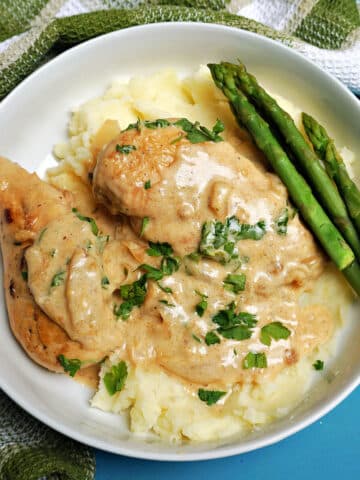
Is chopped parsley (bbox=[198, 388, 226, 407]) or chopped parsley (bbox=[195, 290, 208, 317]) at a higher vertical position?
chopped parsley (bbox=[195, 290, 208, 317])

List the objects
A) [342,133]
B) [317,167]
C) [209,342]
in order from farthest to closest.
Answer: [342,133]
[317,167]
[209,342]

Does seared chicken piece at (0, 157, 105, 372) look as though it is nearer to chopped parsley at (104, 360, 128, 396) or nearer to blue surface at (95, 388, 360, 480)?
chopped parsley at (104, 360, 128, 396)

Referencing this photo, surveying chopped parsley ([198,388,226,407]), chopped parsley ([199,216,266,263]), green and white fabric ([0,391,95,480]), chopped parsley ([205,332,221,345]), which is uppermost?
chopped parsley ([199,216,266,263])

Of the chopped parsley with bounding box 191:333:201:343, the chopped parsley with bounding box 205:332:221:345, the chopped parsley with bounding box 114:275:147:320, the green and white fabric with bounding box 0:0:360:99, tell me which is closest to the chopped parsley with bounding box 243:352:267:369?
the chopped parsley with bounding box 205:332:221:345

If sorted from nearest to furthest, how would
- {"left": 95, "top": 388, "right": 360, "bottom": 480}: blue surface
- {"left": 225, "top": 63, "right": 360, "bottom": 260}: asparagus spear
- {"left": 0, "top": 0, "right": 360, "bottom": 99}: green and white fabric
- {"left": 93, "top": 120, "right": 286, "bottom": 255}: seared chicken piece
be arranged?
{"left": 93, "top": 120, "right": 286, "bottom": 255}: seared chicken piece → {"left": 225, "top": 63, "right": 360, "bottom": 260}: asparagus spear → {"left": 95, "top": 388, "right": 360, "bottom": 480}: blue surface → {"left": 0, "top": 0, "right": 360, "bottom": 99}: green and white fabric

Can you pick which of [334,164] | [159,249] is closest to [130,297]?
[159,249]

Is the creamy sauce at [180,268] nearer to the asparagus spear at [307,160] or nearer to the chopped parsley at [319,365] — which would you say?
the chopped parsley at [319,365]

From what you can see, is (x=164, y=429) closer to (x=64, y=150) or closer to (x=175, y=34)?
(x=64, y=150)

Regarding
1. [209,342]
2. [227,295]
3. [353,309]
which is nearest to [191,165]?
[227,295]
